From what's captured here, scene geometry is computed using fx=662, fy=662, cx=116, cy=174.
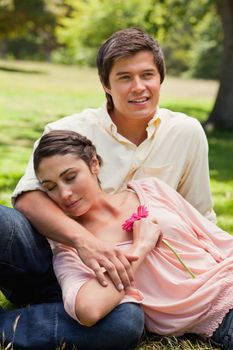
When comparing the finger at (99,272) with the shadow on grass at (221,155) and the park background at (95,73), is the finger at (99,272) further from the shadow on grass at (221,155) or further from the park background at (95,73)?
the shadow on grass at (221,155)

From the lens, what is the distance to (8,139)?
8.96 m

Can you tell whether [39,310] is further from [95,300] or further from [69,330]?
[95,300]

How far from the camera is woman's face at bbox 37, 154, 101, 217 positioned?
2.72 meters

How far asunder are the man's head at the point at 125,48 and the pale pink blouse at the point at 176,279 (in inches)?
26.2

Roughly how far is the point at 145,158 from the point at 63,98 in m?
12.5

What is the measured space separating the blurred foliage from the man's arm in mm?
10173

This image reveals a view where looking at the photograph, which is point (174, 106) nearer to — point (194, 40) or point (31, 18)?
point (31, 18)

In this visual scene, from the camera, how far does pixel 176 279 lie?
8.83ft

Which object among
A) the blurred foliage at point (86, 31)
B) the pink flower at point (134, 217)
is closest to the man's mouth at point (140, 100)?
the pink flower at point (134, 217)

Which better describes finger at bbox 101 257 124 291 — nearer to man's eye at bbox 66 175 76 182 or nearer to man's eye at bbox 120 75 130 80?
man's eye at bbox 66 175 76 182

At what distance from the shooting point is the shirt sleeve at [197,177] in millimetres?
3188

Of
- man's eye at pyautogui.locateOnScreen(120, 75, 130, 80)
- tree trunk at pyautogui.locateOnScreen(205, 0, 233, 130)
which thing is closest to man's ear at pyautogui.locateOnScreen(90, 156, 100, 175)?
man's eye at pyautogui.locateOnScreen(120, 75, 130, 80)

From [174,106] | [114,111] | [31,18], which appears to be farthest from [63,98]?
[114,111]

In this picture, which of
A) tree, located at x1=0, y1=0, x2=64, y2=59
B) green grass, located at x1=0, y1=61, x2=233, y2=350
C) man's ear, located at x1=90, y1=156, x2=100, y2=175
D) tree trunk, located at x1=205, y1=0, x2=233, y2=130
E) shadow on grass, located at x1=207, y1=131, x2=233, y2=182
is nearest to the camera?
man's ear, located at x1=90, y1=156, x2=100, y2=175
